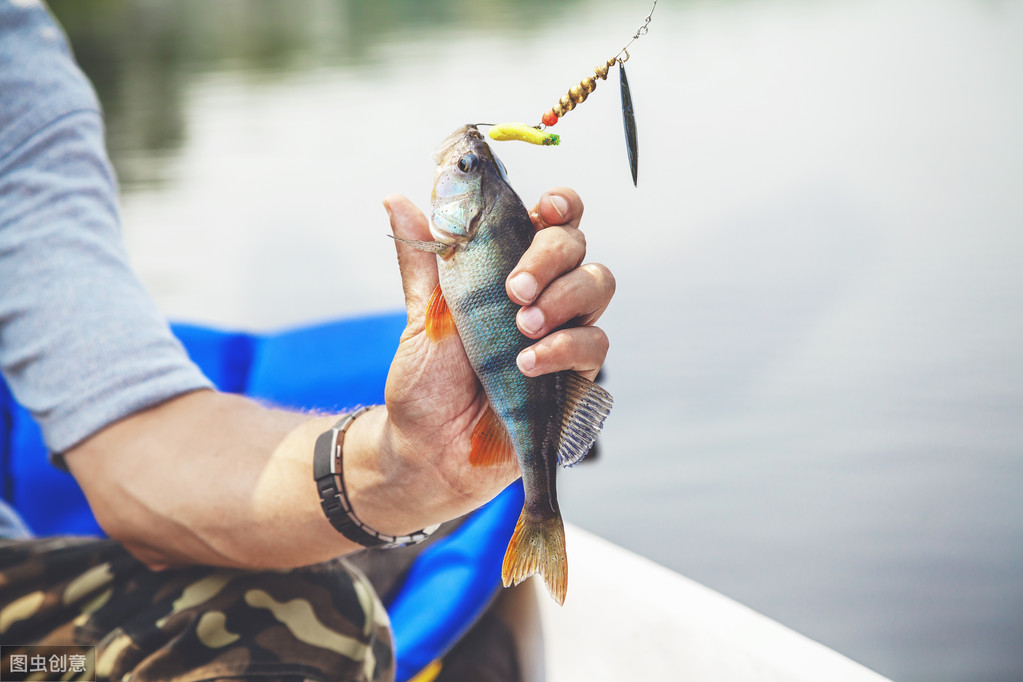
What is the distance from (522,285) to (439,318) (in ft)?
0.33

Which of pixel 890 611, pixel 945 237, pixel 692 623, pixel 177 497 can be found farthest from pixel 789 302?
pixel 177 497

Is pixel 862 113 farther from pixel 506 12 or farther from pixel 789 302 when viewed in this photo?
pixel 506 12

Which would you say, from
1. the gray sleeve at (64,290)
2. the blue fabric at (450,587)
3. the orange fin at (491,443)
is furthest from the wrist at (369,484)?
the blue fabric at (450,587)

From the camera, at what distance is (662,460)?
3.34 metres

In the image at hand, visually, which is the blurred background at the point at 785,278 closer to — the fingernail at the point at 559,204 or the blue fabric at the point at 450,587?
the fingernail at the point at 559,204

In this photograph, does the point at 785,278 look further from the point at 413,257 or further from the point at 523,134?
the point at 523,134

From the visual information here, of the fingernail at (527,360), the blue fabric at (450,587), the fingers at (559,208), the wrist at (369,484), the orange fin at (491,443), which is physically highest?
the fingers at (559,208)

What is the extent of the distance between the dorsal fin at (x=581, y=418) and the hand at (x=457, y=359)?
23 mm

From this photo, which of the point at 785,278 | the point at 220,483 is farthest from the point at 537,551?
the point at 785,278

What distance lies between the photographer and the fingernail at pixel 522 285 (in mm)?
656

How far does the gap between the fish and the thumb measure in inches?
4.1

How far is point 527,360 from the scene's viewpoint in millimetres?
650

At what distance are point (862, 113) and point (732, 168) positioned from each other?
32.3 inches

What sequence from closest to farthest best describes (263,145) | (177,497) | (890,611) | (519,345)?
(519,345) → (177,497) → (890,611) → (263,145)
